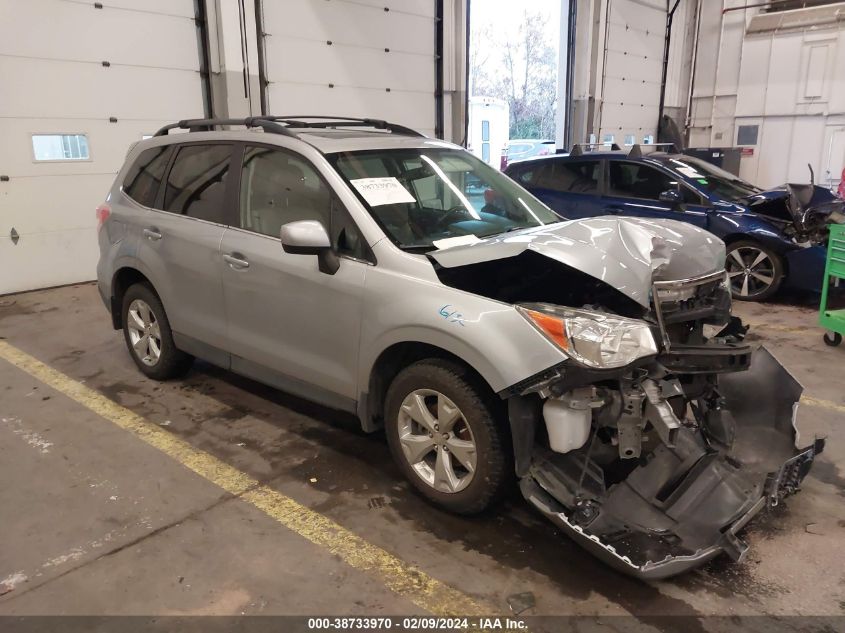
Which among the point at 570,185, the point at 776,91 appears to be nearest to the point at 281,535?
the point at 570,185

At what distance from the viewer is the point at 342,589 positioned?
251 centimetres

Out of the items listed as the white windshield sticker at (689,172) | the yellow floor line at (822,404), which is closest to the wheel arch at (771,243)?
the white windshield sticker at (689,172)

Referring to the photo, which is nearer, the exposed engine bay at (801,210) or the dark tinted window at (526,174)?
the exposed engine bay at (801,210)

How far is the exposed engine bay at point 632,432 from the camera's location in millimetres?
2432

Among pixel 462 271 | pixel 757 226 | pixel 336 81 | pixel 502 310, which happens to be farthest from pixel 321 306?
pixel 336 81

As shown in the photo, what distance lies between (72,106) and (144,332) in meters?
4.34

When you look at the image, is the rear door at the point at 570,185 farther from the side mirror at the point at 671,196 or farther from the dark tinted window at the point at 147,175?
the dark tinted window at the point at 147,175

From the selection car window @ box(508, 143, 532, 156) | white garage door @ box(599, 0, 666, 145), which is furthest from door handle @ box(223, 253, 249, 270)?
car window @ box(508, 143, 532, 156)

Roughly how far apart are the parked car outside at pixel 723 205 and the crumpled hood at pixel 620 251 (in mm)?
3873

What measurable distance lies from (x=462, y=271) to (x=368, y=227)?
545mm

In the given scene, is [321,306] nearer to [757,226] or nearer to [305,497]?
[305,497]

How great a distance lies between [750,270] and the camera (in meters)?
6.86

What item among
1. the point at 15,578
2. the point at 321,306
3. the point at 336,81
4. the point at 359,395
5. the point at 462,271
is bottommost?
the point at 15,578

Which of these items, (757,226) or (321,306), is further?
(757,226)
